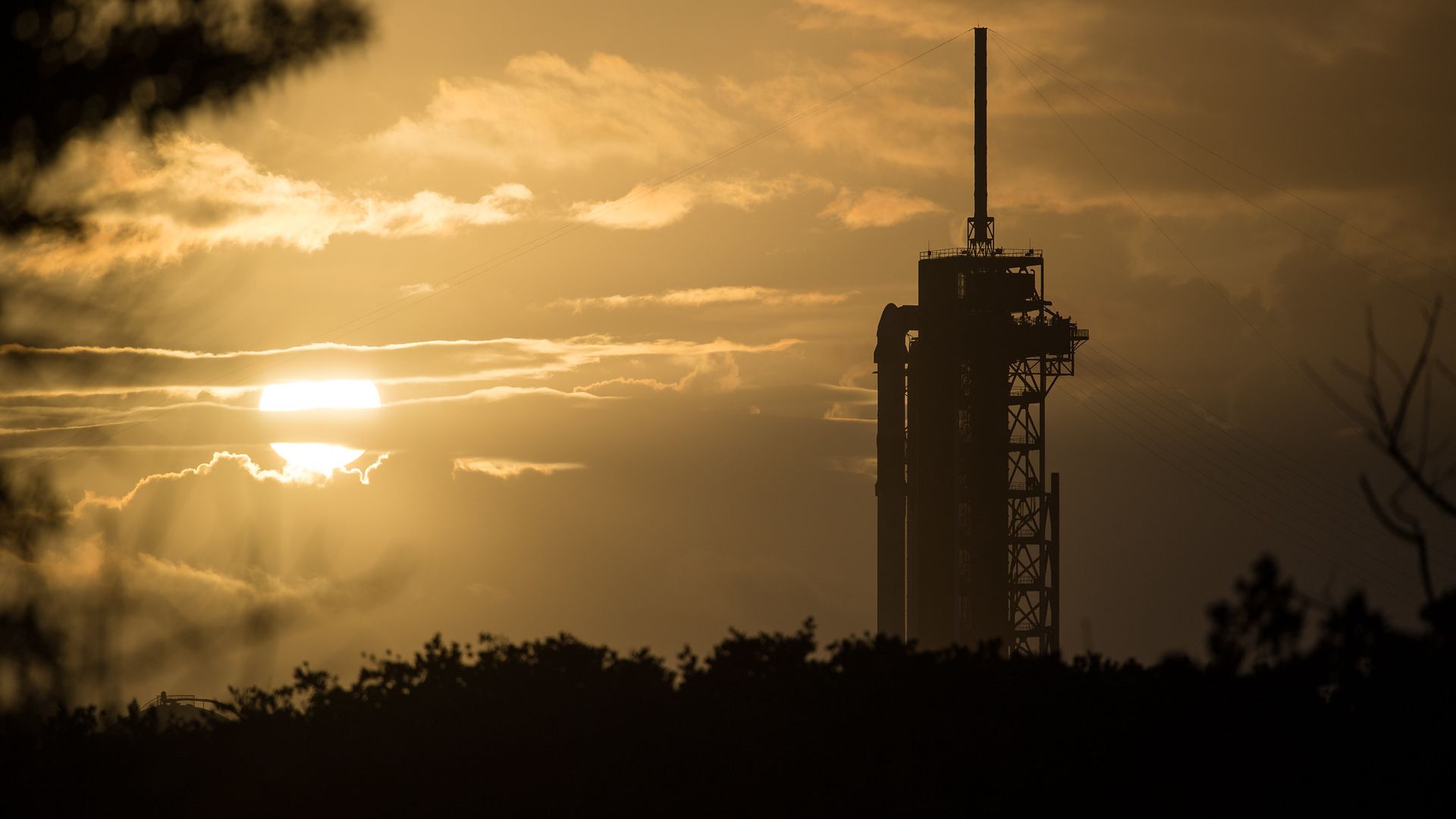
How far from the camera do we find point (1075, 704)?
18.4m

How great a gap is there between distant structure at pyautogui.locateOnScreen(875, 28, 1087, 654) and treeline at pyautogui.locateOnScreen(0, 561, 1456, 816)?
121ft

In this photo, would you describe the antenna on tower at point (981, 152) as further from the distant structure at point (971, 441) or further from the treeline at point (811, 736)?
the treeline at point (811, 736)

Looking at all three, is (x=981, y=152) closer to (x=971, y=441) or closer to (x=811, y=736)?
(x=971, y=441)

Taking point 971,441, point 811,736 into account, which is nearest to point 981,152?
point 971,441

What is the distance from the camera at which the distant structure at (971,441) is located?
5681 centimetres

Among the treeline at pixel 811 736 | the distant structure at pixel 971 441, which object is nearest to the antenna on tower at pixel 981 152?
the distant structure at pixel 971 441

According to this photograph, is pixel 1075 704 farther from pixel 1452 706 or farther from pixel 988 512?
pixel 988 512

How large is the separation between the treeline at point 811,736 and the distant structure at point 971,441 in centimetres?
3677

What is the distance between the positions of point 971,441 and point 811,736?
1588 inches

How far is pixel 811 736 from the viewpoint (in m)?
17.7

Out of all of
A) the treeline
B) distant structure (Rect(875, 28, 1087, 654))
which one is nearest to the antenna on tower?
distant structure (Rect(875, 28, 1087, 654))

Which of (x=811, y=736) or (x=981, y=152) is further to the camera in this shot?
(x=981, y=152)

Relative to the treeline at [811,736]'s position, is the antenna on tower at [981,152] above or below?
above

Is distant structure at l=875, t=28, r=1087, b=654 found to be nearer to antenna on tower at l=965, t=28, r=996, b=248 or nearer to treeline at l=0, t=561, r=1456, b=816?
antenna on tower at l=965, t=28, r=996, b=248
